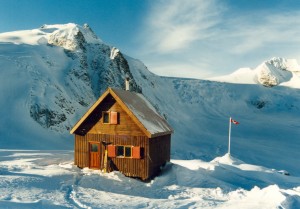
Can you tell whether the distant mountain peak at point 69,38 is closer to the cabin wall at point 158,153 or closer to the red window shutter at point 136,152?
the cabin wall at point 158,153

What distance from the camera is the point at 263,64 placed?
107 meters

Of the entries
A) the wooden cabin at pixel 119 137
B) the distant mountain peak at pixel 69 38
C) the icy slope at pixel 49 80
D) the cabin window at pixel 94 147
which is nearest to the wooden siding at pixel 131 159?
the wooden cabin at pixel 119 137

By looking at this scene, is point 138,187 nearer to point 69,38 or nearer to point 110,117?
point 110,117

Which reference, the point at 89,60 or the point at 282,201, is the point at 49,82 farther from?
the point at 282,201

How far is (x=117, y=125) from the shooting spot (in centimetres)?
2294

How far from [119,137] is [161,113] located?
151ft

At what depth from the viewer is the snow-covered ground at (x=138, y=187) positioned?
15984 mm

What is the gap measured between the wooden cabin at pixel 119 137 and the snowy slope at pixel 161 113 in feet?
3.40

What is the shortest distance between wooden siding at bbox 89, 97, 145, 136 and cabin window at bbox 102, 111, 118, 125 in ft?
0.71

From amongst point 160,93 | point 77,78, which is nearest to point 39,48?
point 77,78

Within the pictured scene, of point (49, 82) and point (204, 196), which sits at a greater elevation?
point (49, 82)

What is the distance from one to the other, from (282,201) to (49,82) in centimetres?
4348

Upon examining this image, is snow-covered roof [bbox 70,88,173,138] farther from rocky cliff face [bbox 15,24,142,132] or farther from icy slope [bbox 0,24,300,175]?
rocky cliff face [bbox 15,24,142,132]

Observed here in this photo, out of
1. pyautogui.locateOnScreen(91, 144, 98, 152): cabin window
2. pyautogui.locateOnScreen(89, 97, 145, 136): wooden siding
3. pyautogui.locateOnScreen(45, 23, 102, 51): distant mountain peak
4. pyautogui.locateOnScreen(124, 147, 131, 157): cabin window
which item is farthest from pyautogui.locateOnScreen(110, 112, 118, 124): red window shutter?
pyautogui.locateOnScreen(45, 23, 102, 51): distant mountain peak
